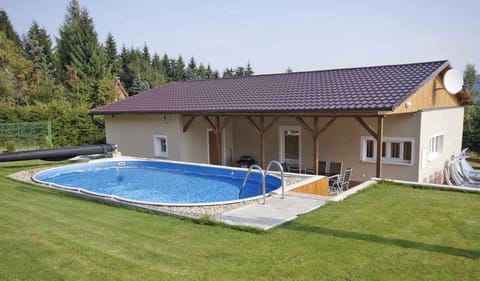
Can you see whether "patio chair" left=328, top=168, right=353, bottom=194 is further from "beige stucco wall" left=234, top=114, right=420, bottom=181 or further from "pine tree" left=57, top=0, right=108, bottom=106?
"pine tree" left=57, top=0, right=108, bottom=106

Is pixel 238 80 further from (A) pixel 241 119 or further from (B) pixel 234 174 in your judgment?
(B) pixel 234 174

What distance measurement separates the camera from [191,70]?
70.4 m

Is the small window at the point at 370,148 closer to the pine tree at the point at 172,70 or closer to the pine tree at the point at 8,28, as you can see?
the pine tree at the point at 8,28

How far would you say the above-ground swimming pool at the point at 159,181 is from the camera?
12.6m

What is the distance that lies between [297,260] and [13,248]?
4.61 meters

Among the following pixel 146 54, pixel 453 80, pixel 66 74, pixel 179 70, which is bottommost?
pixel 453 80

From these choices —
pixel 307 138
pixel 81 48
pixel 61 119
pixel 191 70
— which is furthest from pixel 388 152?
pixel 191 70

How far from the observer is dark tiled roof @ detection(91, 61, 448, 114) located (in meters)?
12.3

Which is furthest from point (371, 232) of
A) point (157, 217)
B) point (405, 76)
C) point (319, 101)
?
point (405, 76)

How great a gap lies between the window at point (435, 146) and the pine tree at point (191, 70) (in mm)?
57136

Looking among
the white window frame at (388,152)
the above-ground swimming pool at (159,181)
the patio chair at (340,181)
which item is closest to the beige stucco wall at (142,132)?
the above-ground swimming pool at (159,181)

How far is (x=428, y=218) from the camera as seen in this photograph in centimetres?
680

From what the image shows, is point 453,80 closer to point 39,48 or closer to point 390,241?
point 390,241

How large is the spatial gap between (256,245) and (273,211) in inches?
84.1
